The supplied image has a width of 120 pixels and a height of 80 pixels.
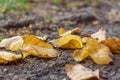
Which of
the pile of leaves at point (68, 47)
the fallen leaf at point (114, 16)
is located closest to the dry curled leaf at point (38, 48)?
the pile of leaves at point (68, 47)

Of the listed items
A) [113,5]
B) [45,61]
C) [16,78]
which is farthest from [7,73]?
[113,5]

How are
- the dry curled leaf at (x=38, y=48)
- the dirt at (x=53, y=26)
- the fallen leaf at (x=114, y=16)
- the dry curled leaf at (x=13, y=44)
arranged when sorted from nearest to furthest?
the dirt at (x=53, y=26)
the dry curled leaf at (x=38, y=48)
the dry curled leaf at (x=13, y=44)
the fallen leaf at (x=114, y=16)

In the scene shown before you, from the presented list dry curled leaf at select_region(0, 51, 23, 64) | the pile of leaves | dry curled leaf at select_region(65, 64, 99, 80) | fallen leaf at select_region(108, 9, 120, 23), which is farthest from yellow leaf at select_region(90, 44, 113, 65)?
fallen leaf at select_region(108, 9, 120, 23)

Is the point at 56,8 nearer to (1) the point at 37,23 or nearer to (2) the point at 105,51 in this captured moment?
(1) the point at 37,23

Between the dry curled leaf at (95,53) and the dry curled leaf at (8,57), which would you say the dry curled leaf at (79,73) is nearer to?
the dry curled leaf at (95,53)

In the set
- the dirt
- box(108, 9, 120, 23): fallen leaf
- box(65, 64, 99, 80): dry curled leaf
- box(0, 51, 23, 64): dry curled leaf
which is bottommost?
box(108, 9, 120, 23): fallen leaf

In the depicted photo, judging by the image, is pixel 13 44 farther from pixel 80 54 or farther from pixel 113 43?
pixel 113 43

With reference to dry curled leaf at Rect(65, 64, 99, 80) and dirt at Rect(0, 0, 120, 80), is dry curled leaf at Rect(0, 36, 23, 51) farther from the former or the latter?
dry curled leaf at Rect(65, 64, 99, 80)
